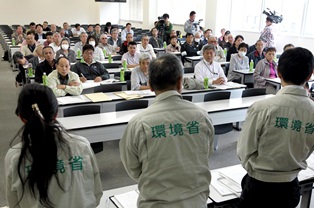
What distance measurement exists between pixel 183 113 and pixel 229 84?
3868 millimetres

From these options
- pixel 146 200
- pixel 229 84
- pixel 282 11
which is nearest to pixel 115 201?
pixel 146 200

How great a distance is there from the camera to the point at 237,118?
4000 mm

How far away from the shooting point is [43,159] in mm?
1350

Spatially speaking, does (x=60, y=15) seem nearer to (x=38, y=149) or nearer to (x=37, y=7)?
(x=37, y=7)

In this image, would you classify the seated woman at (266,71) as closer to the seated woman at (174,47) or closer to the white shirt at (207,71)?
the white shirt at (207,71)

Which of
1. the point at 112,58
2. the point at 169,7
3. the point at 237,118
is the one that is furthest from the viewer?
the point at 169,7

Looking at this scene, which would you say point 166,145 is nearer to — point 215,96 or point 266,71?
point 215,96

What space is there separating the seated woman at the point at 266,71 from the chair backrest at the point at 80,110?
3.42 m

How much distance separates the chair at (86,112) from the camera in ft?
11.6

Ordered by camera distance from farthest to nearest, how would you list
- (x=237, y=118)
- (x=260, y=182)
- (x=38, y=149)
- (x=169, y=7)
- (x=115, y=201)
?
(x=169, y=7) → (x=237, y=118) → (x=115, y=201) → (x=260, y=182) → (x=38, y=149)

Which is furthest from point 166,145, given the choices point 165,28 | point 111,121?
point 165,28

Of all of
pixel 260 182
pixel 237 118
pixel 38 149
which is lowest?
pixel 237 118

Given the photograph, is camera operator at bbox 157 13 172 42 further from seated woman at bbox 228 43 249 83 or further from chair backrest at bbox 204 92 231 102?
chair backrest at bbox 204 92 231 102

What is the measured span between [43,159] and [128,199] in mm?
826
